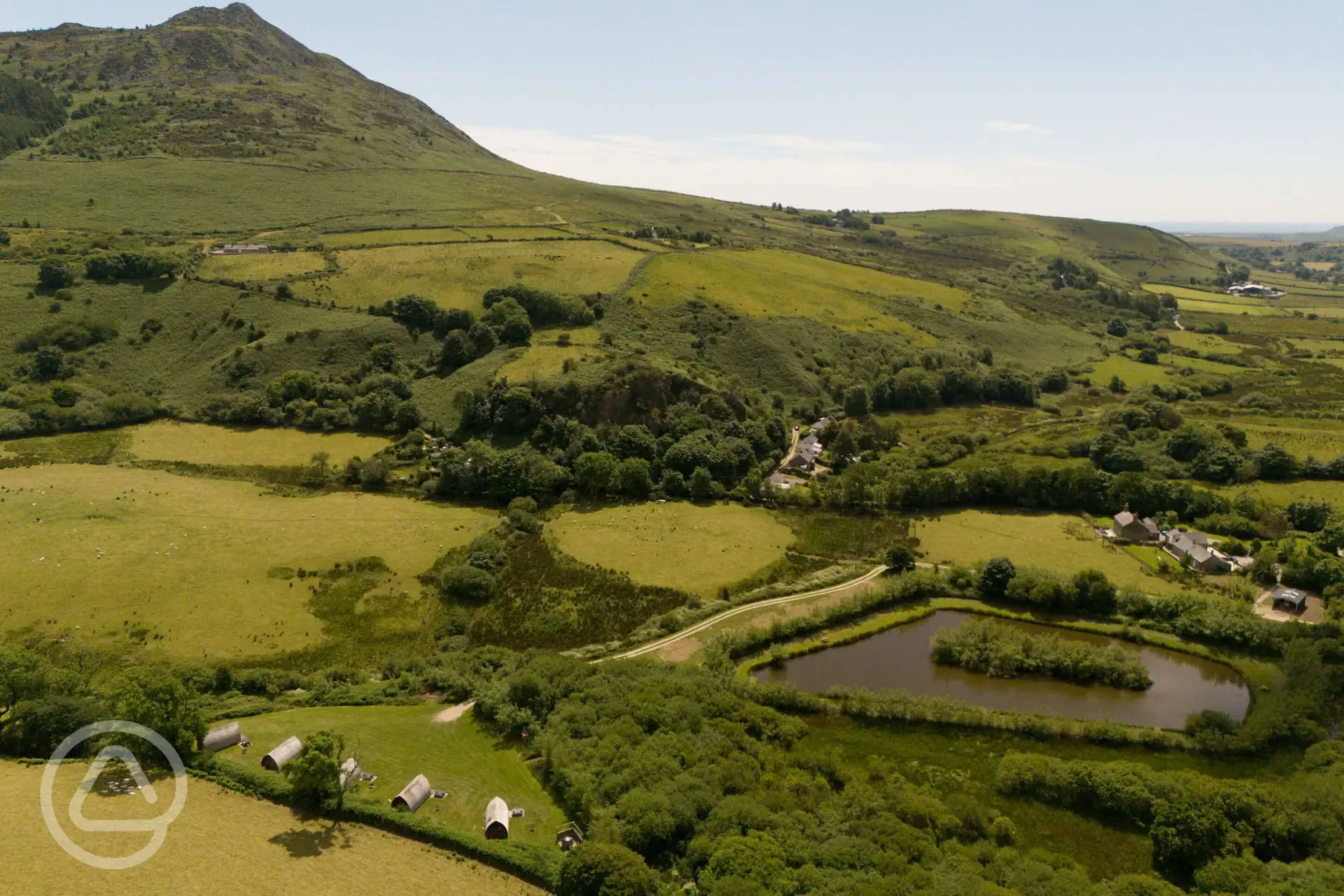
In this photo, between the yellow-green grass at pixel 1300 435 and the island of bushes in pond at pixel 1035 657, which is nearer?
the island of bushes in pond at pixel 1035 657

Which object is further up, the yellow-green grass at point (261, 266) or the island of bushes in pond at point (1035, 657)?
the yellow-green grass at point (261, 266)

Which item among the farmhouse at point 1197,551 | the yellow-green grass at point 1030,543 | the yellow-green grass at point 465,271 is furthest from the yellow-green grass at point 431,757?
the yellow-green grass at point 465,271

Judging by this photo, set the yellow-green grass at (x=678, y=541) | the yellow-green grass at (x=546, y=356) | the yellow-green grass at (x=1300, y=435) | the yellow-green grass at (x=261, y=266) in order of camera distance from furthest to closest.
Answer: the yellow-green grass at (x=261, y=266) → the yellow-green grass at (x=546, y=356) → the yellow-green grass at (x=1300, y=435) → the yellow-green grass at (x=678, y=541)

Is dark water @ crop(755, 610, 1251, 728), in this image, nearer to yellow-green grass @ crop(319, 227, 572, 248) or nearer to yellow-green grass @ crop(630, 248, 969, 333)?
yellow-green grass @ crop(630, 248, 969, 333)

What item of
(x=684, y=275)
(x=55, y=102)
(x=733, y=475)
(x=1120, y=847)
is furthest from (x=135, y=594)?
(x=55, y=102)

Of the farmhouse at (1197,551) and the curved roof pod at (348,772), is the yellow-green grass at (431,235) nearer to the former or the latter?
the curved roof pod at (348,772)

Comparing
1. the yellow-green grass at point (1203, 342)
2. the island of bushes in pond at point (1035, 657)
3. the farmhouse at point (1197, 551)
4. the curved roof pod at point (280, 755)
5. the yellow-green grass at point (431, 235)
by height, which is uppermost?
the yellow-green grass at point (431, 235)

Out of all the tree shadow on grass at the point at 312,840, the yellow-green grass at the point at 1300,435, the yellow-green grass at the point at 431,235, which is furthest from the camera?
the yellow-green grass at the point at 431,235
